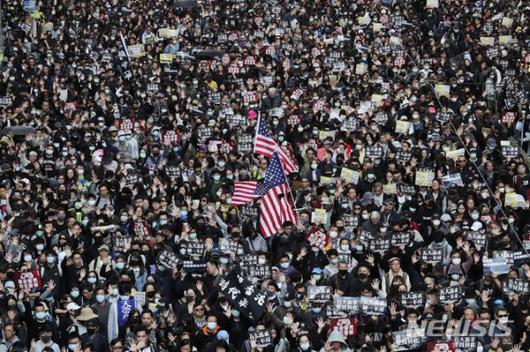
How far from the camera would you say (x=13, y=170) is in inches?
891

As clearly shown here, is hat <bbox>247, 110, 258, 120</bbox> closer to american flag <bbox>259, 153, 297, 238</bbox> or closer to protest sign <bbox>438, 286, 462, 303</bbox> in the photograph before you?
american flag <bbox>259, 153, 297, 238</bbox>

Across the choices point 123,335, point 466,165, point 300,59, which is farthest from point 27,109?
point 123,335

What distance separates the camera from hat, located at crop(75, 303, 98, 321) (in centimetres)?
1622

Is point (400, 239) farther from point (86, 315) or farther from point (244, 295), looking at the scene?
point (86, 315)

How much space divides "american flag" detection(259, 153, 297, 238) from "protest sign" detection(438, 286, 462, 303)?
13.1 ft

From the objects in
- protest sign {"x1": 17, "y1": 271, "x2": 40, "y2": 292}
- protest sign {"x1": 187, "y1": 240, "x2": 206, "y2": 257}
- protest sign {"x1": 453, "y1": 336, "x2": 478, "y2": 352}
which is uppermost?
protest sign {"x1": 187, "y1": 240, "x2": 206, "y2": 257}

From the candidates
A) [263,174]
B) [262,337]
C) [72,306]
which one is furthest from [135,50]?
[262,337]

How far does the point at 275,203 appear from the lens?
19938 millimetres

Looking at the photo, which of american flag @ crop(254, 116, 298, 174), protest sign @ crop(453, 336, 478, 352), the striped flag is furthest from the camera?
american flag @ crop(254, 116, 298, 174)

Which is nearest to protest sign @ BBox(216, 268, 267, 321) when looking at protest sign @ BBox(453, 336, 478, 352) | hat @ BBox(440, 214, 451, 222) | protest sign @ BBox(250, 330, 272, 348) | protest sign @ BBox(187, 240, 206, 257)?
protest sign @ BBox(250, 330, 272, 348)

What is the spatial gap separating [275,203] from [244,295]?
12.7ft

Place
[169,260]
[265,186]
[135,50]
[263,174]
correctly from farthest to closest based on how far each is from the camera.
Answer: [135,50] → [263,174] → [265,186] → [169,260]

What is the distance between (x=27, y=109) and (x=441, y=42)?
10.5m

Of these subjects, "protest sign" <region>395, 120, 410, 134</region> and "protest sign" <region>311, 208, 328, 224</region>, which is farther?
"protest sign" <region>395, 120, 410, 134</region>
